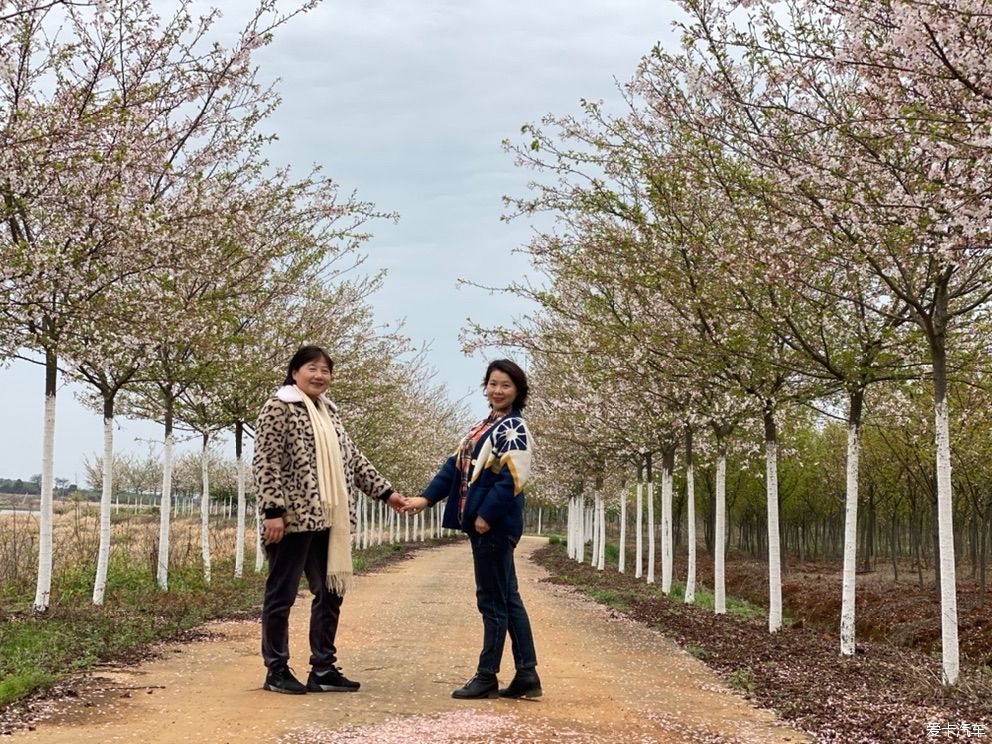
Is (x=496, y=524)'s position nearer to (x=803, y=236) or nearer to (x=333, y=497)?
(x=333, y=497)

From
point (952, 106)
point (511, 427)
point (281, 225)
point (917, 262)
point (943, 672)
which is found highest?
point (281, 225)

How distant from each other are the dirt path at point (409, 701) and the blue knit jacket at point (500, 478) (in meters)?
1.08

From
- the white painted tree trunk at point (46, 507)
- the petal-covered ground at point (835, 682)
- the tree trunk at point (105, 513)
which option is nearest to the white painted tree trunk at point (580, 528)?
the petal-covered ground at point (835, 682)

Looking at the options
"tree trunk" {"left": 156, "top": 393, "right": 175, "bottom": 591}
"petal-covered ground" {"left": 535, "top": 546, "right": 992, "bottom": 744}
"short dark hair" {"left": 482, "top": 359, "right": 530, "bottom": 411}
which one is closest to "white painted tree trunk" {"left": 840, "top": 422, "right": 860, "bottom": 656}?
"petal-covered ground" {"left": 535, "top": 546, "right": 992, "bottom": 744}

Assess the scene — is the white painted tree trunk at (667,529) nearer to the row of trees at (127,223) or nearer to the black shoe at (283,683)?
the row of trees at (127,223)

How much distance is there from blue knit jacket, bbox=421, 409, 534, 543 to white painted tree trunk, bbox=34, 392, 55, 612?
17.1 ft

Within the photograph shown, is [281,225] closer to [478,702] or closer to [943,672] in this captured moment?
[478,702]

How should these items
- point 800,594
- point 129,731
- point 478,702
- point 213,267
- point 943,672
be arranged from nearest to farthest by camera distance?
point 129,731 < point 478,702 < point 943,672 < point 213,267 < point 800,594

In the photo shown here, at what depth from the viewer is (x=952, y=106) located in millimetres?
5645

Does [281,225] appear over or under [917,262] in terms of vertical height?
over

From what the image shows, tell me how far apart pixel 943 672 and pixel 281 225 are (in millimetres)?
9385

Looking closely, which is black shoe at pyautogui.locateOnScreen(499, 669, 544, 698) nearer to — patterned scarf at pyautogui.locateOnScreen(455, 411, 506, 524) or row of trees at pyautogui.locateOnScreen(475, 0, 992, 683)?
patterned scarf at pyautogui.locateOnScreen(455, 411, 506, 524)

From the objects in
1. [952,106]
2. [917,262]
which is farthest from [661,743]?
[917,262]

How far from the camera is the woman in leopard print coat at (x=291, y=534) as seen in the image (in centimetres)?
577
